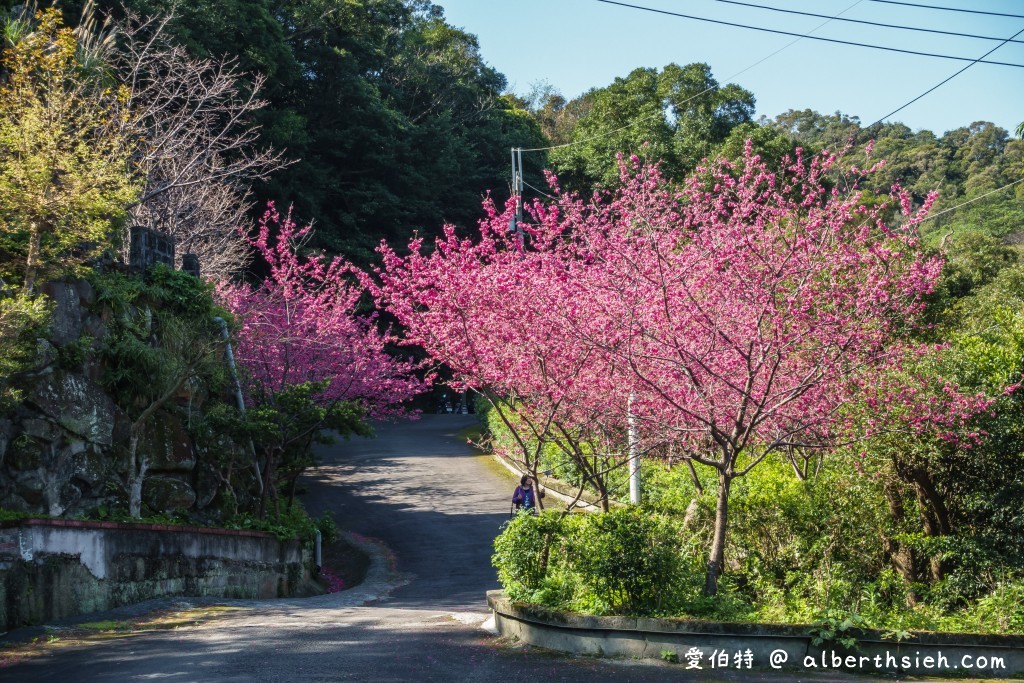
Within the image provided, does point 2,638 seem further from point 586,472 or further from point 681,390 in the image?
point 681,390

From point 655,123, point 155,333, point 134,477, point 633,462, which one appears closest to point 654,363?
point 633,462

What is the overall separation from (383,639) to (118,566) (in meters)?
5.19

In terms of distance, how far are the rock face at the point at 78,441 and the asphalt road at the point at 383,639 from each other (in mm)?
2819

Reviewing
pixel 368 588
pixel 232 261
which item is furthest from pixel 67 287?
pixel 232 261

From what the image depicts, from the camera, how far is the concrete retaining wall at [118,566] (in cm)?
1151

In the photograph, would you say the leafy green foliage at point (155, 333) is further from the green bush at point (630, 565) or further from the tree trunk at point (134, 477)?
the green bush at point (630, 565)

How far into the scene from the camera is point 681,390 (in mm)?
10750

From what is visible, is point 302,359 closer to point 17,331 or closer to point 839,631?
point 17,331

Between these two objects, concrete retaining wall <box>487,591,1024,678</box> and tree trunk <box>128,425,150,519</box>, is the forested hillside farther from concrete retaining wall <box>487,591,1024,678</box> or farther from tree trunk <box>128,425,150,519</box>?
concrete retaining wall <box>487,591,1024,678</box>

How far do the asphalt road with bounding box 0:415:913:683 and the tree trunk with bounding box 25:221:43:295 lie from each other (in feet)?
18.8

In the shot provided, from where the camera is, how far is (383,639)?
10359 mm

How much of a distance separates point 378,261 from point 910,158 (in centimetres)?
4637

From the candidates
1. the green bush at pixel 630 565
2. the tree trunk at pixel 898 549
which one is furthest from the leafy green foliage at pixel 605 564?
the tree trunk at pixel 898 549

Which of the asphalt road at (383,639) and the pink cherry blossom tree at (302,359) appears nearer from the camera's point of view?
the asphalt road at (383,639)
